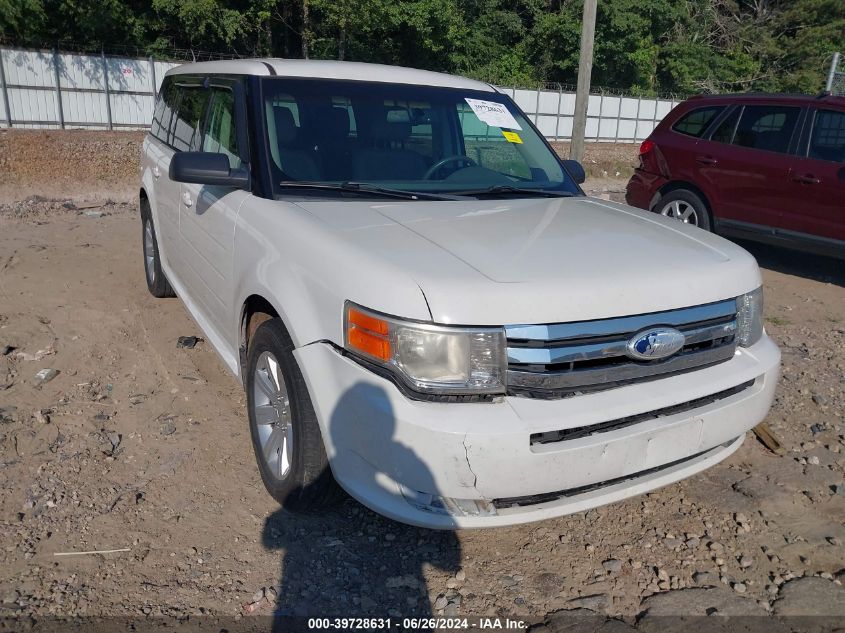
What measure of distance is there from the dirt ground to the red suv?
2.81 metres

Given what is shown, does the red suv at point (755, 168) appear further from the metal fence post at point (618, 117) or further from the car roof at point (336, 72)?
the metal fence post at point (618, 117)

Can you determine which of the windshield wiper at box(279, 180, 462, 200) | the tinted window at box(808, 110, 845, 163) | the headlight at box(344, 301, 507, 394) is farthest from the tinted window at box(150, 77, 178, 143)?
the tinted window at box(808, 110, 845, 163)

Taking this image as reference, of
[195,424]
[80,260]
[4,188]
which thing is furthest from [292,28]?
[195,424]

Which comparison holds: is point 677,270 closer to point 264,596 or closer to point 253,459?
point 264,596

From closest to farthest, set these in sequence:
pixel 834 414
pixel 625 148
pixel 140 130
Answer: pixel 834 414 → pixel 140 130 → pixel 625 148

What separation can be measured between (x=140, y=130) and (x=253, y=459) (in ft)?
63.0

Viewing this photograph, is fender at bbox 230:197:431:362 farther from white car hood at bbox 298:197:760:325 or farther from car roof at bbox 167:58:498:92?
car roof at bbox 167:58:498:92

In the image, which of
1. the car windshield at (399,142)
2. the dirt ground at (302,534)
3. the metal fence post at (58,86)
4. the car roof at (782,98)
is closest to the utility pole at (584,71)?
the car roof at (782,98)

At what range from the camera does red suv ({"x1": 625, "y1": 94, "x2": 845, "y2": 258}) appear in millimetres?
6719

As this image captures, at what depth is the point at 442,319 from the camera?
89.3 inches

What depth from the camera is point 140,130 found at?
66.4 ft

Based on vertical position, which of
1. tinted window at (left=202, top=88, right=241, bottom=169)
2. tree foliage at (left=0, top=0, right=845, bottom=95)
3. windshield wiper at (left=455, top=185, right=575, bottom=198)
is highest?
tree foliage at (left=0, top=0, right=845, bottom=95)

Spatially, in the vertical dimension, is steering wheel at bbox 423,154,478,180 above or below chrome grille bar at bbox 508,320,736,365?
above

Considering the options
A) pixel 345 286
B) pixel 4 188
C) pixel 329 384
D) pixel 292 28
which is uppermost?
pixel 292 28
